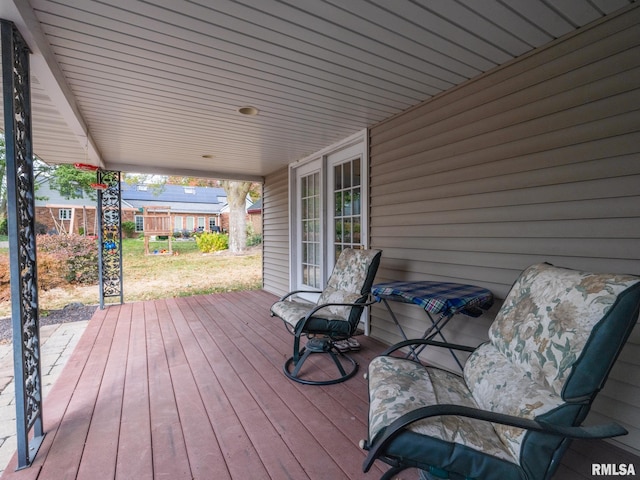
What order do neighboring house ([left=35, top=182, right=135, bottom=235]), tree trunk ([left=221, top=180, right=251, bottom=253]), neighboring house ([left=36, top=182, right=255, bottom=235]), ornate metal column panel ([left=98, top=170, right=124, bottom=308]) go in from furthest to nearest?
1. neighboring house ([left=36, top=182, right=255, bottom=235])
2. tree trunk ([left=221, top=180, right=251, bottom=253])
3. neighboring house ([left=35, top=182, right=135, bottom=235])
4. ornate metal column panel ([left=98, top=170, right=124, bottom=308])

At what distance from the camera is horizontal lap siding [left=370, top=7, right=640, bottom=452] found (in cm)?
167

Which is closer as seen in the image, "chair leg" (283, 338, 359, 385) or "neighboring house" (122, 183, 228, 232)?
"chair leg" (283, 338, 359, 385)

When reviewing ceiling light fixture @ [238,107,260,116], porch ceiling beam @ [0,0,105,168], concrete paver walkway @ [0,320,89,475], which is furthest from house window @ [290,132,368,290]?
concrete paver walkway @ [0,320,89,475]

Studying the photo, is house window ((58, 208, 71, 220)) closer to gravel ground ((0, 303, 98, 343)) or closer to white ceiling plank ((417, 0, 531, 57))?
gravel ground ((0, 303, 98, 343))

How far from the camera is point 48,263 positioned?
220 inches

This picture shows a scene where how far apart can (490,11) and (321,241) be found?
3.06m

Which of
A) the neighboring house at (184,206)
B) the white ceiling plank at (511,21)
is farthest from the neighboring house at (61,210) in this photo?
the white ceiling plank at (511,21)

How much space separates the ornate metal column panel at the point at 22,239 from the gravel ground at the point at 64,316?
2.80m

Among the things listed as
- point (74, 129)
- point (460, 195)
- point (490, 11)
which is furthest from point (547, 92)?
point (74, 129)

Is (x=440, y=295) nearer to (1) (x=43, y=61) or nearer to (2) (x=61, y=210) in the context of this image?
(1) (x=43, y=61)

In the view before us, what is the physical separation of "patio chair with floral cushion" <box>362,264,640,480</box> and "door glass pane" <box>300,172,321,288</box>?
3.30m
